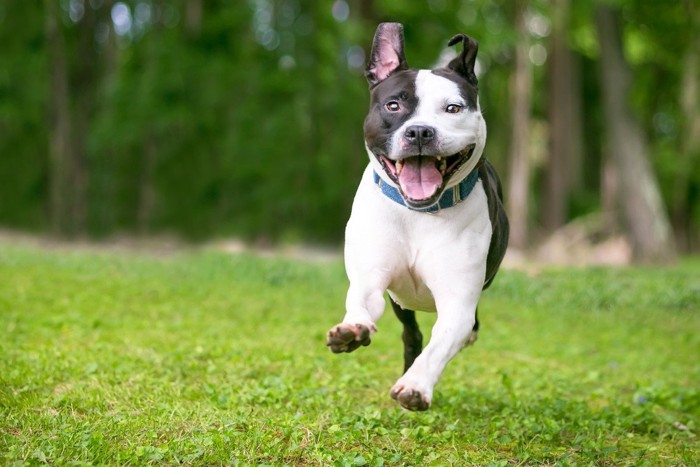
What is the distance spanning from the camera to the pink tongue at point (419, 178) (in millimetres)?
3773

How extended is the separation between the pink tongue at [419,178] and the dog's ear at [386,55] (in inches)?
18.6

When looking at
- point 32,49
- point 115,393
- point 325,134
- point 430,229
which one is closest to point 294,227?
point 325,134

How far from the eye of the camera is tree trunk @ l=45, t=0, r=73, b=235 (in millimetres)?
18031

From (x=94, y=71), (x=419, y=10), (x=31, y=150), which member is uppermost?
(x=419, y=10)

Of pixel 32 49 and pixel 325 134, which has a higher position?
pixel 32 49

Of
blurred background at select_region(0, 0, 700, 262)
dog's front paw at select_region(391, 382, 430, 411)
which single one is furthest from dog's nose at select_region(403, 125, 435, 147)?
blurred background at select_region(0, 0, 700, 262)

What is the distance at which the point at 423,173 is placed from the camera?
12.5ft

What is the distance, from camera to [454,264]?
3.92 metres

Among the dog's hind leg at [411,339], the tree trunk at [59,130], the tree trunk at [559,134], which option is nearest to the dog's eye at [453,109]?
the dog's hind leg at [411,339]

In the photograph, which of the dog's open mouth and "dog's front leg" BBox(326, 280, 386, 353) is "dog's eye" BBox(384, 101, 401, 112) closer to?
the dog's open mouth

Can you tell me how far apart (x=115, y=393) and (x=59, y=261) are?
7.74 metres

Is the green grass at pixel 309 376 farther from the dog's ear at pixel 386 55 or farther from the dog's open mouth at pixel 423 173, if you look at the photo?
the dog's ear at pixel 386 55

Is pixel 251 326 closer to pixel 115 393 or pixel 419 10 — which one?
pixel 115 393

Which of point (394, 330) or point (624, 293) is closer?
point (394, 330)
